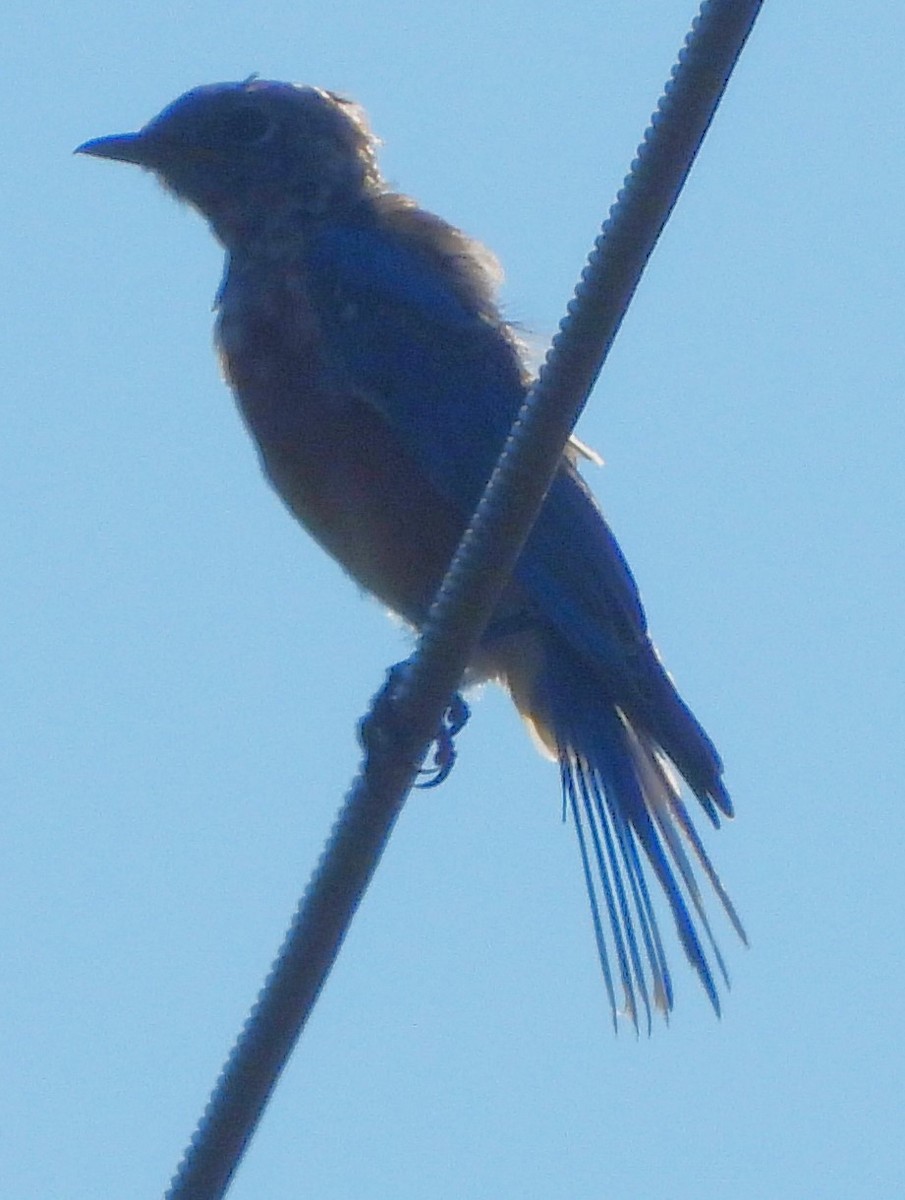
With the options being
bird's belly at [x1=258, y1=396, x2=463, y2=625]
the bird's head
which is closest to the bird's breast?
bird's belly at [x1=258, y1=396, x2=463, y2=625]

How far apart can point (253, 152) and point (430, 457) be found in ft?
5.45

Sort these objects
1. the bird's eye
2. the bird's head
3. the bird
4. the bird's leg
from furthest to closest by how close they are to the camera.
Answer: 1. the bird's eye
2. the bird's head
3. the bird
4. the bird's leg

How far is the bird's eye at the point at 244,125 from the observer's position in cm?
698

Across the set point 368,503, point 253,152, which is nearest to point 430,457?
point 368,503

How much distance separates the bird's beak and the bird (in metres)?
0.14

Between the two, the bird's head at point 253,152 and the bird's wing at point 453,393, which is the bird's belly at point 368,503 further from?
the bird's head at point 253,152

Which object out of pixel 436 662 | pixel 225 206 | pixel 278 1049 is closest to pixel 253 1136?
pixel 278 1049

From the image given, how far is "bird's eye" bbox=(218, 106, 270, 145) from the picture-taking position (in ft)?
22.9

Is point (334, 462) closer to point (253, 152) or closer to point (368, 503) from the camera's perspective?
point (368, 503)

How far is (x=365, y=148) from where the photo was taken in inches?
281

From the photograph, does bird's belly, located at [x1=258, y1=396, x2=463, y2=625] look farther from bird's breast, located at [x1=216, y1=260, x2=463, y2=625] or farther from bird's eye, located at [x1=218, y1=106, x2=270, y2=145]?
bird's eye, located at [x1=218, y1=106, x2=270, y2=145]

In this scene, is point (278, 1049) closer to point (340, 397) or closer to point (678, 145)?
point (678, 145)

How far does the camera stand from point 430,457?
18.8ft

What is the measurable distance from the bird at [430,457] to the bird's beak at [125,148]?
5.4 inches
